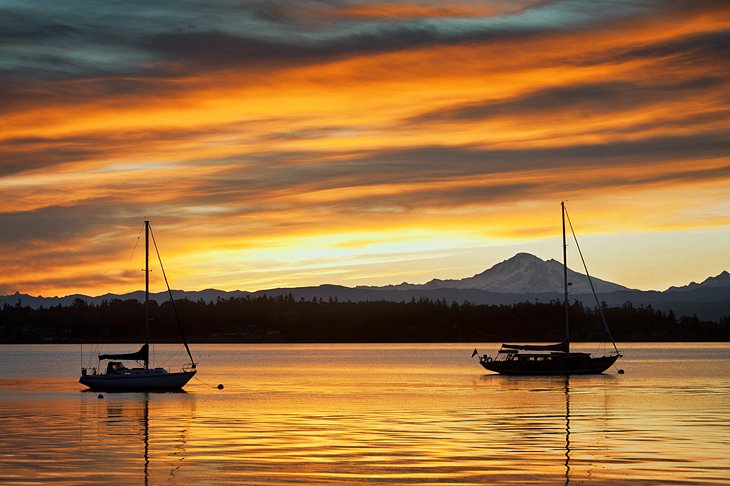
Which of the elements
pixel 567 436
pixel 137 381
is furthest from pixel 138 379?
pixel 567 436

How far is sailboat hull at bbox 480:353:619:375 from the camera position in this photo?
126750 mm

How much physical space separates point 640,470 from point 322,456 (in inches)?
523

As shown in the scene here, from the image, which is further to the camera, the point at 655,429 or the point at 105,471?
the point at 655,429

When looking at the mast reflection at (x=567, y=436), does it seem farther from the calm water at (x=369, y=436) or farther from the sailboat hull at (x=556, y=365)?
the sailboat hull at (x=556, y=365)

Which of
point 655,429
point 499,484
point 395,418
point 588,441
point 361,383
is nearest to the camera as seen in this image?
point 499,484

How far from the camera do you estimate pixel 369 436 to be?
56.1 metres

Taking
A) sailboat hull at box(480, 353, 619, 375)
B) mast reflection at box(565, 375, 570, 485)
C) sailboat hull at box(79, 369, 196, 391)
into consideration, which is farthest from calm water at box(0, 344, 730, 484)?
sailboat hull at box(480, 353, 619, 375)

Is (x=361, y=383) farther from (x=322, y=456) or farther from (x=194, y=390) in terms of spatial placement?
(x=322, y=456)

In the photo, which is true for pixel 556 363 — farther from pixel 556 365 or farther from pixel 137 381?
pixel 137 381

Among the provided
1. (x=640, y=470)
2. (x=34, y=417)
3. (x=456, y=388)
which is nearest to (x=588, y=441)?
(x=640, y=470)

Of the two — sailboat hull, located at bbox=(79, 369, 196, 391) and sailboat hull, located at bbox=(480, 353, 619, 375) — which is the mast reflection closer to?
sailboat hull, located at bbox=(480, 353, 619, 375)

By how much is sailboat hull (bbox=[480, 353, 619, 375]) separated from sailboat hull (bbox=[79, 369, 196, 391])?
42.7m

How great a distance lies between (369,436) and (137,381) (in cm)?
5022

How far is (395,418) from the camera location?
68500 mm
